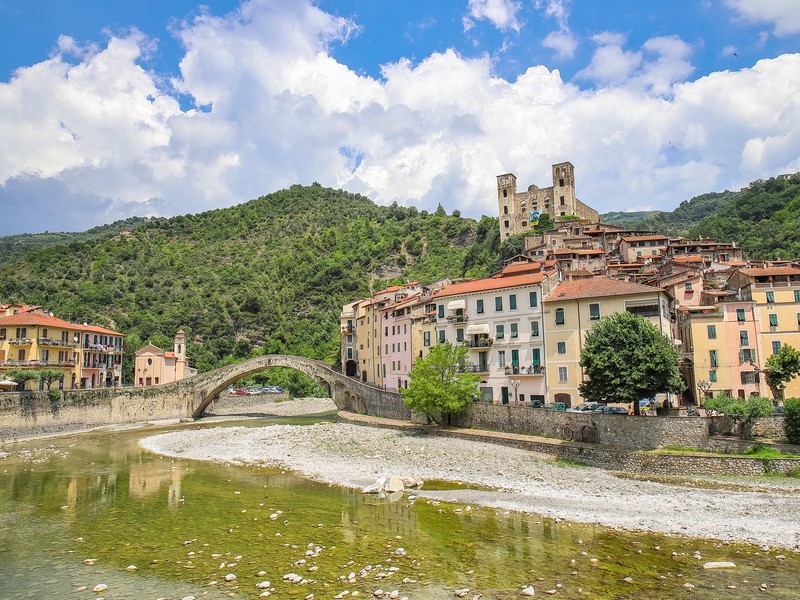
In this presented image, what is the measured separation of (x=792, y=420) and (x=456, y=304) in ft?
75.5

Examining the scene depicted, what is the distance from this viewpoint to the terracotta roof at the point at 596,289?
119 feet

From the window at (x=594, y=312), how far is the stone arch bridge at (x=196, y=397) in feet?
56.8

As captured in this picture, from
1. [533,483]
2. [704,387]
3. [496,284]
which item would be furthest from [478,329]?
[533,483]

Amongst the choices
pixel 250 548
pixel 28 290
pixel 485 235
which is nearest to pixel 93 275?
pixel 28 290

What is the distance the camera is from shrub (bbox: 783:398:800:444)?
26.2m

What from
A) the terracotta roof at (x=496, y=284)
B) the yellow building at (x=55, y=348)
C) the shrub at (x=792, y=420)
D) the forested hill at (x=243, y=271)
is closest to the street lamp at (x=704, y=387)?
the shrub at (x=792, y=420)

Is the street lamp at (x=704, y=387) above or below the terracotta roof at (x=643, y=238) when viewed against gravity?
below

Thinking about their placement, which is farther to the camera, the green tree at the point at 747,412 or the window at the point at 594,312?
the window at the point at 594,312

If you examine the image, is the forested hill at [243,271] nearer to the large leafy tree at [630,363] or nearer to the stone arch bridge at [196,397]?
the stone arch bridge at [196,397]

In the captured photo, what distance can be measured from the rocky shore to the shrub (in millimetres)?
3376

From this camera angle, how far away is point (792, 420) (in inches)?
1041

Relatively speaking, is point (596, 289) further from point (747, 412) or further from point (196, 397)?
point (196, 397)

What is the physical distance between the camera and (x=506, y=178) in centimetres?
10069

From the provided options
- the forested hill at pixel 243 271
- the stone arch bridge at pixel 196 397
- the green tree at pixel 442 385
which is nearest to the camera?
the green tree at pixel 442 385
